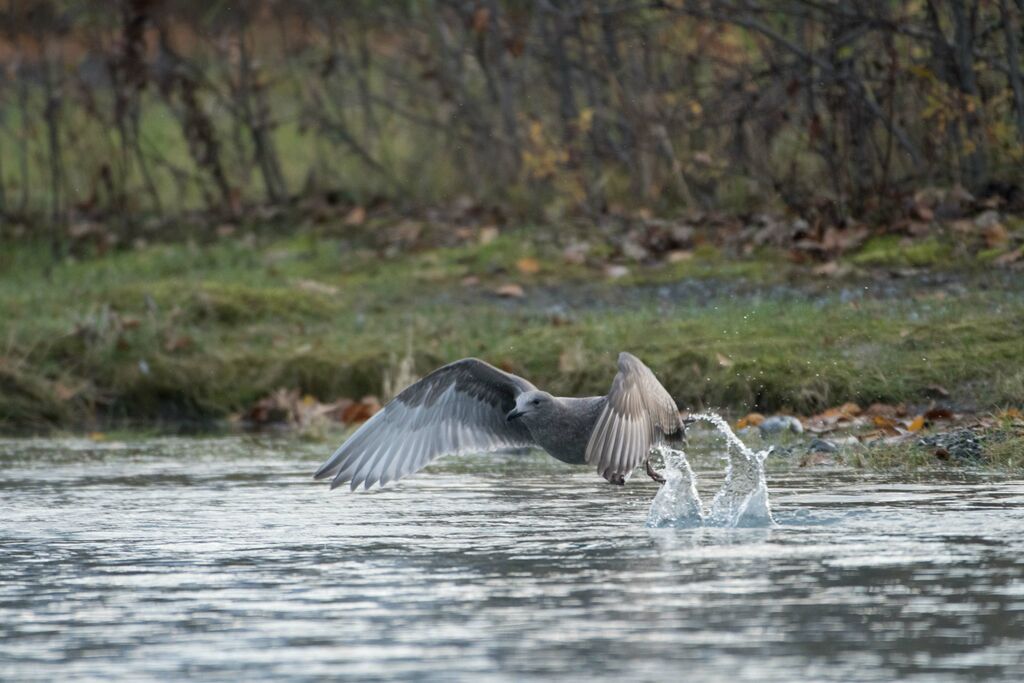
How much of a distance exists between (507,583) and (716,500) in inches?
78.7

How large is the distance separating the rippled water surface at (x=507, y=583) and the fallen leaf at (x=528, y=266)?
5589 millimetres

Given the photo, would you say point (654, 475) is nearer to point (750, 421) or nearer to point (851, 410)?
point (750, 421)

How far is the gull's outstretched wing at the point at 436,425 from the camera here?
29.4ft

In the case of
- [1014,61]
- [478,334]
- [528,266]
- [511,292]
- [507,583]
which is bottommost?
[507,583]

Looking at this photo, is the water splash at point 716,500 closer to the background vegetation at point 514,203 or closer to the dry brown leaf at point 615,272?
the background vegetation at point 514,203

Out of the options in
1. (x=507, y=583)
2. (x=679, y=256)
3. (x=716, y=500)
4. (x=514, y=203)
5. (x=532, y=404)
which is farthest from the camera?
(x=514, y=203)

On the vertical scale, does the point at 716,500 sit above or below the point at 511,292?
below

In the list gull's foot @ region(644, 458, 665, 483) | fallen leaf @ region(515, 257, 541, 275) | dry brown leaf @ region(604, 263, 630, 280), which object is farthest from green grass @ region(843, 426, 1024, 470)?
fallen leaf @ region(515, 257, 541, 275)

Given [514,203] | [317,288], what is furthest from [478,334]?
[514,203]

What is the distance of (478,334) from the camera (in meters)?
12.6

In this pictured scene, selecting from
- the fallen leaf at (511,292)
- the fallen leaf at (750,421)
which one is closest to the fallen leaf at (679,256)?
the fallen leaf at (511,292)

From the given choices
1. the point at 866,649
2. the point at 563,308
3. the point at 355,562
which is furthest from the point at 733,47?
the point at 866,649

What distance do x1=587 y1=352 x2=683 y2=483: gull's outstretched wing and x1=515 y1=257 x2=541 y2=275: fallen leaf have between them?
258 inches

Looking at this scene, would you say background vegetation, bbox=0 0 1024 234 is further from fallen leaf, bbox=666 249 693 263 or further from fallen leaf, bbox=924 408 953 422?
fallen leaf, bbox=924 408 953 422
